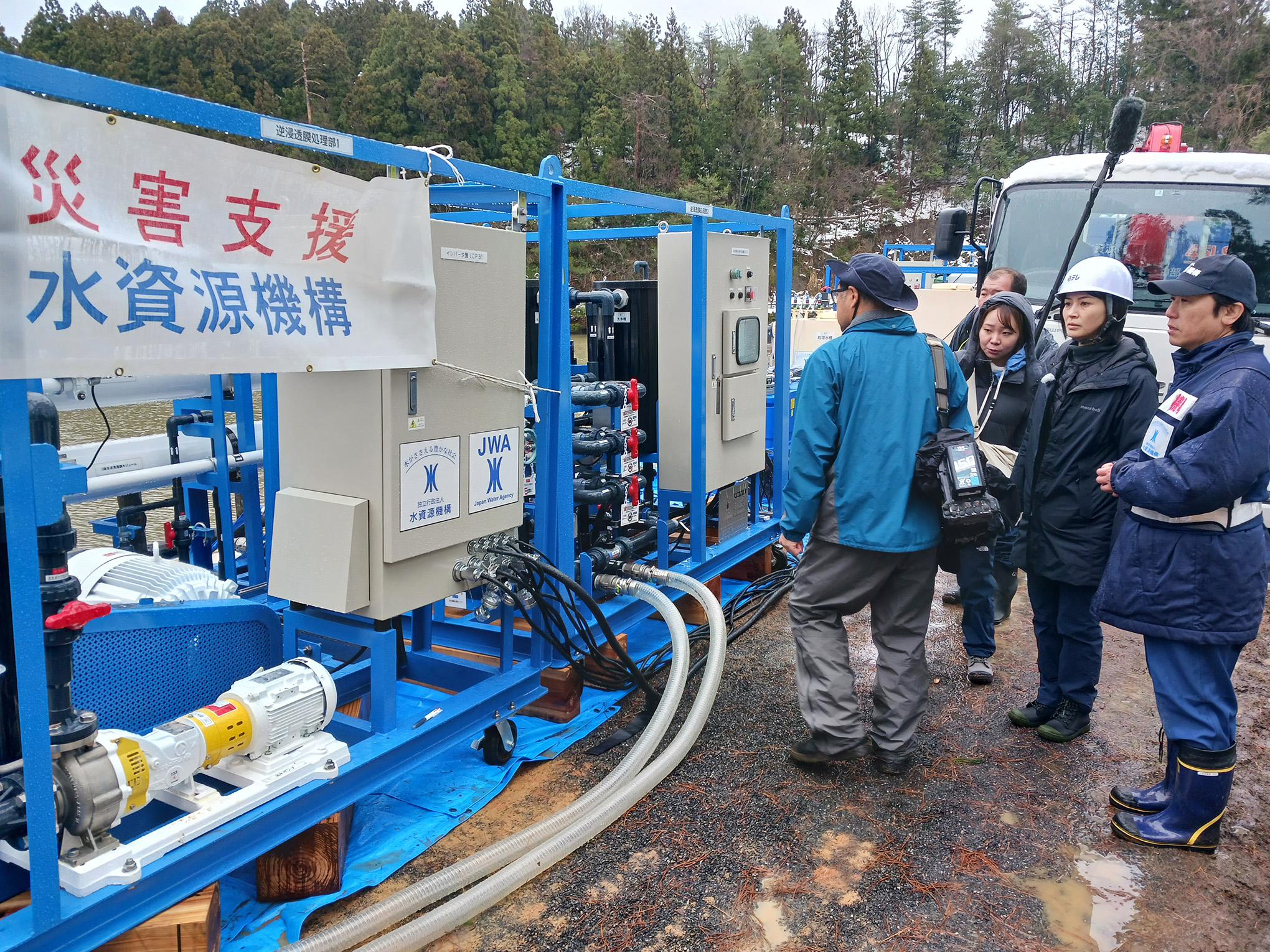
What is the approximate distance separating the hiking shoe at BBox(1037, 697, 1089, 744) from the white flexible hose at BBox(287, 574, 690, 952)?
156 cm

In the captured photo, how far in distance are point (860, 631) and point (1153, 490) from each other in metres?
2.39

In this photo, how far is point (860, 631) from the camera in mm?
4922

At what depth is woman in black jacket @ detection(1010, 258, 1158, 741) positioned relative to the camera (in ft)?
10.6

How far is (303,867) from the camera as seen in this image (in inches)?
99.1

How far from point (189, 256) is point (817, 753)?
2.69 m

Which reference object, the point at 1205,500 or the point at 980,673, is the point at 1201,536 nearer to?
the point at 1205,500

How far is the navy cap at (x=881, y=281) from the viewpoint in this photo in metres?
3.09

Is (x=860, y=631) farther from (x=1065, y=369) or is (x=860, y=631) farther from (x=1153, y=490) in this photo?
(x=1153, y=490)

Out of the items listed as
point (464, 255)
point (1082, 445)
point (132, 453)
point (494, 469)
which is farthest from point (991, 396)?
point (132, 453)

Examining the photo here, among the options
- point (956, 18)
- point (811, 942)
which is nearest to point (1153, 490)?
point (811, 942)

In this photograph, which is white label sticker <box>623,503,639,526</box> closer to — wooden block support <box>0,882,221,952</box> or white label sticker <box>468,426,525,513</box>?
white label sticker <box>468,426,525,513</box>

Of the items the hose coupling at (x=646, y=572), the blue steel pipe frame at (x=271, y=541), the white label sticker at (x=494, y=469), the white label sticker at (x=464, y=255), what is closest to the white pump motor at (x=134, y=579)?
the blue steel pipe frame at (x=271, y=541)

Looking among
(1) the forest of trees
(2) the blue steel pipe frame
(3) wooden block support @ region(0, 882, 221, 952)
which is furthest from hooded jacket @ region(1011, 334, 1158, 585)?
(1) the forest of trees

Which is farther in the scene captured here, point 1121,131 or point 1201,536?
point 1121,131
